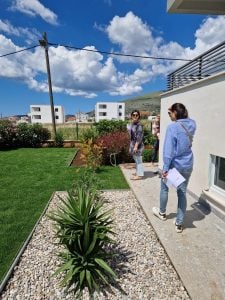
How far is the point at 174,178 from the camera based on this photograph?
10.4 ft

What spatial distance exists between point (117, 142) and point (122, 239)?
5192 millimetres

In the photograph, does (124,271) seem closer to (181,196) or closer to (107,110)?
(181,196)

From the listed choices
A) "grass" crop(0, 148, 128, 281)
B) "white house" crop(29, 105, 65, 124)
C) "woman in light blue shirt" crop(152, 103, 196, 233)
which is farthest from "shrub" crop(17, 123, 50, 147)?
"white house" crop(29, 105, 65, 124)

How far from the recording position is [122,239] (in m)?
3.33

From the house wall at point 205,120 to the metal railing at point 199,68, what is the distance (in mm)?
329

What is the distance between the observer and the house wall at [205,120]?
3.85 m

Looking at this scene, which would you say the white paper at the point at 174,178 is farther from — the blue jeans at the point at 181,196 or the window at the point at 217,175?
the window at the point at 217,175

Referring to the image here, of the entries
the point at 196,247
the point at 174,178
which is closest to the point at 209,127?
the point at 174,178

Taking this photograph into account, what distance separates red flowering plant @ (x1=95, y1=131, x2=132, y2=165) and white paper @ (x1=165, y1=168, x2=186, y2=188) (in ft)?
16.1

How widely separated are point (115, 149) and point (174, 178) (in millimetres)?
5134

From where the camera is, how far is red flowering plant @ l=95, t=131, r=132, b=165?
8221mm

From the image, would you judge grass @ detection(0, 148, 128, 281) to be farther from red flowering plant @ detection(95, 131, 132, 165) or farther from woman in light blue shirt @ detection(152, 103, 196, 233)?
woman in light blue shirt @ detection(152, 103, 196, 233)

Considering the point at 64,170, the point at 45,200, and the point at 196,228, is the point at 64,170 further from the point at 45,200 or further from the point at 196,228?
the point at 196,228

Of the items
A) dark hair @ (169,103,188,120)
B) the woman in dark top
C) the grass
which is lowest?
the grass
